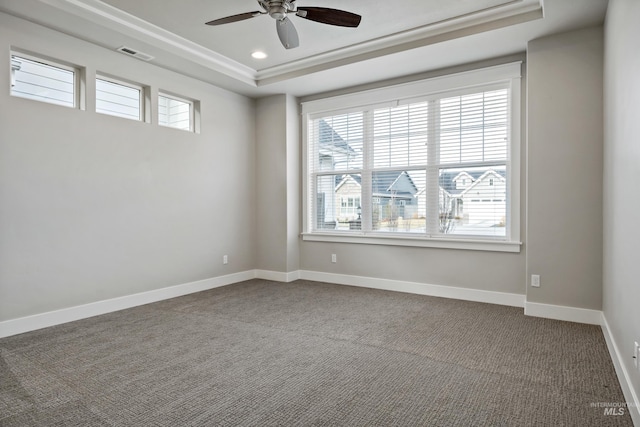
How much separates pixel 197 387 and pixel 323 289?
2871 mm

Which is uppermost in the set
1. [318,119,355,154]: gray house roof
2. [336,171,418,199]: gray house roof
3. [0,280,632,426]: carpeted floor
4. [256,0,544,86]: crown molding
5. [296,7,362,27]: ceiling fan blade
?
[256,0,544,86]: crown molding

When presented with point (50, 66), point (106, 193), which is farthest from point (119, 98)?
point (106, 193)

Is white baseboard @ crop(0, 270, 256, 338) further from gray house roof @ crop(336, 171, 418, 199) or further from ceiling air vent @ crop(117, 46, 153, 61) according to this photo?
ceiling air vent @ crop(117, 46, 153, 61)

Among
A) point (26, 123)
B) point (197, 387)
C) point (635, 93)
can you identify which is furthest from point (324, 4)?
point (197, 387)

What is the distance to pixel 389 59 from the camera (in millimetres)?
4293

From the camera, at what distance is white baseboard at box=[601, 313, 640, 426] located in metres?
1.89

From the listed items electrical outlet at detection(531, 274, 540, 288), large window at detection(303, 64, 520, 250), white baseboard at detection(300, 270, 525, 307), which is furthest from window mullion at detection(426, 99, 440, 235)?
electrical outlet at detection(531, 274, 540, 288)

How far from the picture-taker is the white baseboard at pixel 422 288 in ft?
13.9

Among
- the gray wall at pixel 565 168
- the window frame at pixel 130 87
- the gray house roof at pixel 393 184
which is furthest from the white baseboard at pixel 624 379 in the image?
the window frame at pixel 130 87

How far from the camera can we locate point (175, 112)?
4852 mm

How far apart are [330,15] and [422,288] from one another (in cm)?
325

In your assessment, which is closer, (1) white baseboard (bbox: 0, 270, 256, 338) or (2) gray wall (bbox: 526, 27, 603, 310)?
(1) white baseboard (bbox: 0, 270, 256, 338)

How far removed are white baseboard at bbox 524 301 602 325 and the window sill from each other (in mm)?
640

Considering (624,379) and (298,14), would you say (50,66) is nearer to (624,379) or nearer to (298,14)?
(298,14)
